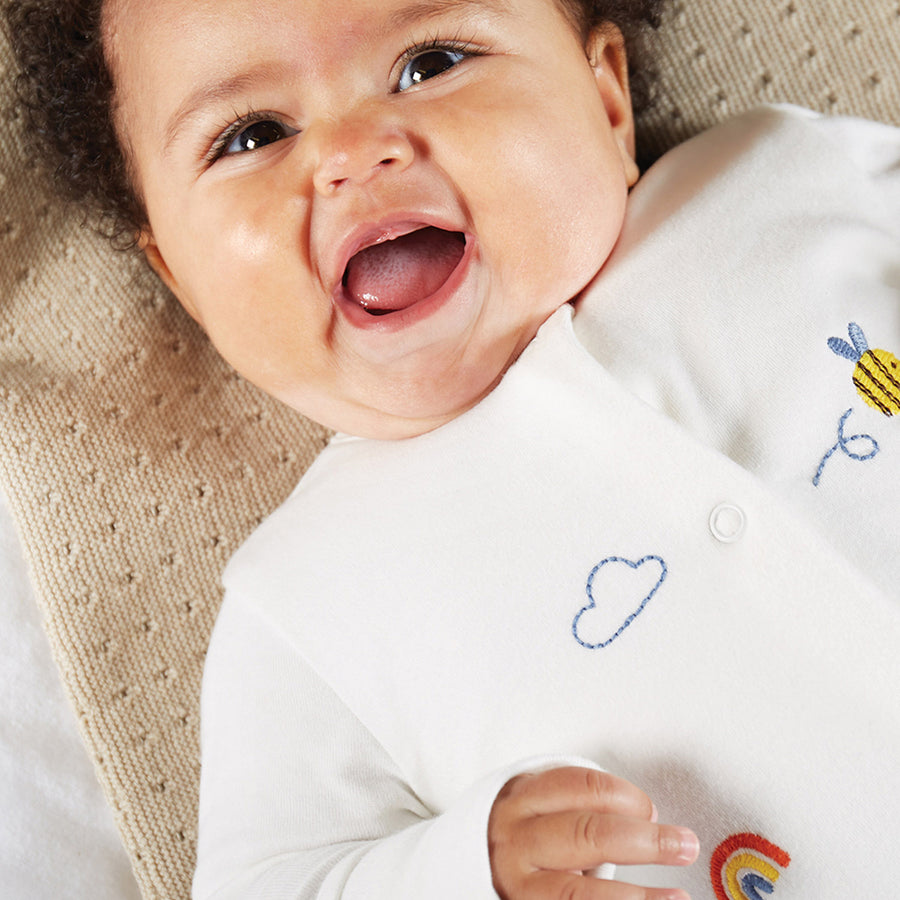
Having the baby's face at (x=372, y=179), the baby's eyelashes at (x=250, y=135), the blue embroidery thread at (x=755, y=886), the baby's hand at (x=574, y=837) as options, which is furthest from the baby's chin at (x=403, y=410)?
the blue embroidery thread at (x=755, y=886)

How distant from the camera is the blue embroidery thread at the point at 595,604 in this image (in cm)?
86

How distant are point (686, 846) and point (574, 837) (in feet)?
0.26

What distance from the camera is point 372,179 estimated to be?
84 cm

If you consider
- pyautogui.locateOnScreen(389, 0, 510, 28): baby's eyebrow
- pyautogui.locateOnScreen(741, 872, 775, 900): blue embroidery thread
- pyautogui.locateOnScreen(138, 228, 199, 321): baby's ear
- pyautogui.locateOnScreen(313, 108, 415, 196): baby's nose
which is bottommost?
pyautogui.locateOnScreen(741, 872, 775, 900): blue embroidery thread

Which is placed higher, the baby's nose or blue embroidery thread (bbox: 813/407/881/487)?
the baby's nose

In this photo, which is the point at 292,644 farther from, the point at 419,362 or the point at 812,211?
the point at 812,211

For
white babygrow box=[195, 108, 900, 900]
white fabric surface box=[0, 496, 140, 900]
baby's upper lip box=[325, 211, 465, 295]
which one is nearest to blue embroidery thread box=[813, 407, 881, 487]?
white babygrow box=[195, 108, 900, 900]

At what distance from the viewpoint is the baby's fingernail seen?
73 centimetres

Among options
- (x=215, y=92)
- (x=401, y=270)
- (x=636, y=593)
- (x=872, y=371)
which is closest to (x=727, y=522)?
(x=636, y=593)

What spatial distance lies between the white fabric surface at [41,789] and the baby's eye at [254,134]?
0.55 meters

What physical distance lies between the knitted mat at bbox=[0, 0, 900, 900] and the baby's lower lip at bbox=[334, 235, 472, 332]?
36 centimetres

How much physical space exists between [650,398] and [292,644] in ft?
1.34

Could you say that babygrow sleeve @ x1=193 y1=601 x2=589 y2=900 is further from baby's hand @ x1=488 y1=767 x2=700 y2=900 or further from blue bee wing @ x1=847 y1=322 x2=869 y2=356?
blue bee wing @ x1=847 y1=322 x2=869 y2=356

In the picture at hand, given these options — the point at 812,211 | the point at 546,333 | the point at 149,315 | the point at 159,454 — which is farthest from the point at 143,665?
the point at 812,211
